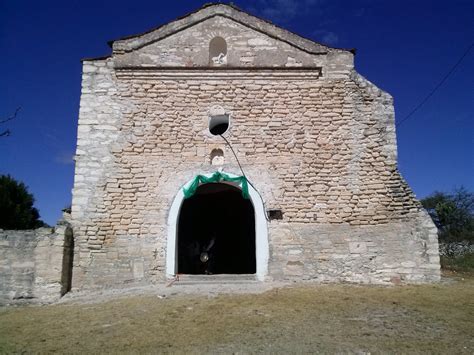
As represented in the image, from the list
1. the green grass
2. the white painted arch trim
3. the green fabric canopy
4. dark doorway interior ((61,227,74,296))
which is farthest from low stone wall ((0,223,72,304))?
the green grass

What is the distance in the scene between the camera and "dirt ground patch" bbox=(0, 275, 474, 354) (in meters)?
4.94

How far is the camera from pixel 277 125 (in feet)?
31.7

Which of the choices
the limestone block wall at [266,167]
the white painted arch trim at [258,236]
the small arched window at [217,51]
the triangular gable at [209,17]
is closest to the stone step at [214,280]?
the white painted arch trim at [258,236]

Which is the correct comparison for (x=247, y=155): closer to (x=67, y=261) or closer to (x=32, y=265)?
(x=67, y=261)

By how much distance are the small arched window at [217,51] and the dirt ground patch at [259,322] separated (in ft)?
19.1

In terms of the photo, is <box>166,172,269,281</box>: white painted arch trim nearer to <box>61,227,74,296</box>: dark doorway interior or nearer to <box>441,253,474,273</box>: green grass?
<box>61,227,74,296</box>: dark doorway interior

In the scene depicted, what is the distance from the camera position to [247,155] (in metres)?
9.49

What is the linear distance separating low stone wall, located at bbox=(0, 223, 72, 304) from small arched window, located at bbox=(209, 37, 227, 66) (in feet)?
18.4

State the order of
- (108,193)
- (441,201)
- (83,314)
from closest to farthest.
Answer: (83,314)
(108,193)
(441,201)

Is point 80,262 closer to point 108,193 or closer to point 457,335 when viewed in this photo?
point 108,193

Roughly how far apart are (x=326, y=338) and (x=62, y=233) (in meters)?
6.21

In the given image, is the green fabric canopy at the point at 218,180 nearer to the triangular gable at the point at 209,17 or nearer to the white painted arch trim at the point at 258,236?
the white painted arch trim at the point at 258,236

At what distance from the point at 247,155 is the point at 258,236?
1.98 meters

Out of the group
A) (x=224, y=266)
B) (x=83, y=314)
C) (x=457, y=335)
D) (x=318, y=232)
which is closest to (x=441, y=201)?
(x=224, y=266)
